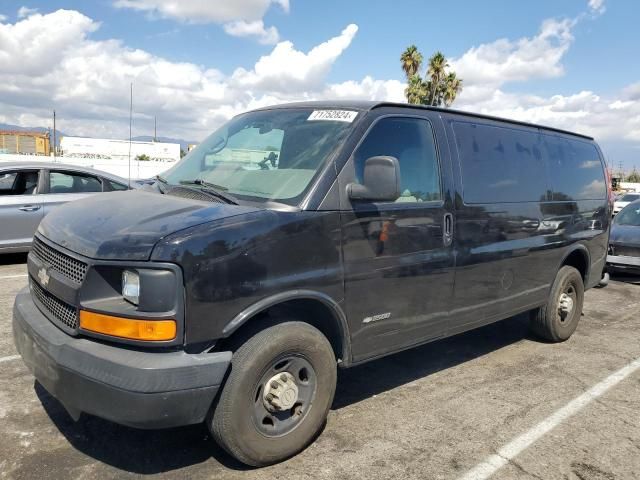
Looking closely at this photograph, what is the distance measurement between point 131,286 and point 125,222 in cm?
41

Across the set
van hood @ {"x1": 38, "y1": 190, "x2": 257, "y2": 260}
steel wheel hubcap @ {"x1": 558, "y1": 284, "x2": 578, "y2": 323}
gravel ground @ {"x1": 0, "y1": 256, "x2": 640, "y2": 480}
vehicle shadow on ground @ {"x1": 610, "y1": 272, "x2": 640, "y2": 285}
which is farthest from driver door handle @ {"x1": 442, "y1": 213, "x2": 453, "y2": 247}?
vehicle shadow on ground @ {"x1": 610, "y1": 272, "x2": 640, "y2": 285}

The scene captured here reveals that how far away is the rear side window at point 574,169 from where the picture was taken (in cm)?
530

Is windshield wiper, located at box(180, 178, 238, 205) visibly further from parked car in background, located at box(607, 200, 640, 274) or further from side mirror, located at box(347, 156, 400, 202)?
parked car in background, located at box(607, 200, 640, 274)

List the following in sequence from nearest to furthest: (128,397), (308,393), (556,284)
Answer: (128,397) → (308,393) → (556,284)

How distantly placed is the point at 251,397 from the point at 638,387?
341 cm

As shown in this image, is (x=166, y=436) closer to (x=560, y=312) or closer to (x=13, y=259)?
(x=560, y=312)

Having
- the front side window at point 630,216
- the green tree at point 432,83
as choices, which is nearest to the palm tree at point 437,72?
the green tree at point 432,83

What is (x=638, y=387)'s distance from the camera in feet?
14.7

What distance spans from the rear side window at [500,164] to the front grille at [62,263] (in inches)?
105

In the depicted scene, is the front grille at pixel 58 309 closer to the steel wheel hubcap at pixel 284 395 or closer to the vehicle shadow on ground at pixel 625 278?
the steel wheel hubcap at pixel 284 395

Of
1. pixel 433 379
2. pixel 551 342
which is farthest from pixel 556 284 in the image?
pixel 433 379

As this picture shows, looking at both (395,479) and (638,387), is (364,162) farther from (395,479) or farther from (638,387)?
(638,387)

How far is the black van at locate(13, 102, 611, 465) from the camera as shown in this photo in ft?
8.54

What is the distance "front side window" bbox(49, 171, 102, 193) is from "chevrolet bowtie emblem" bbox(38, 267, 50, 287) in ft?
19.4
